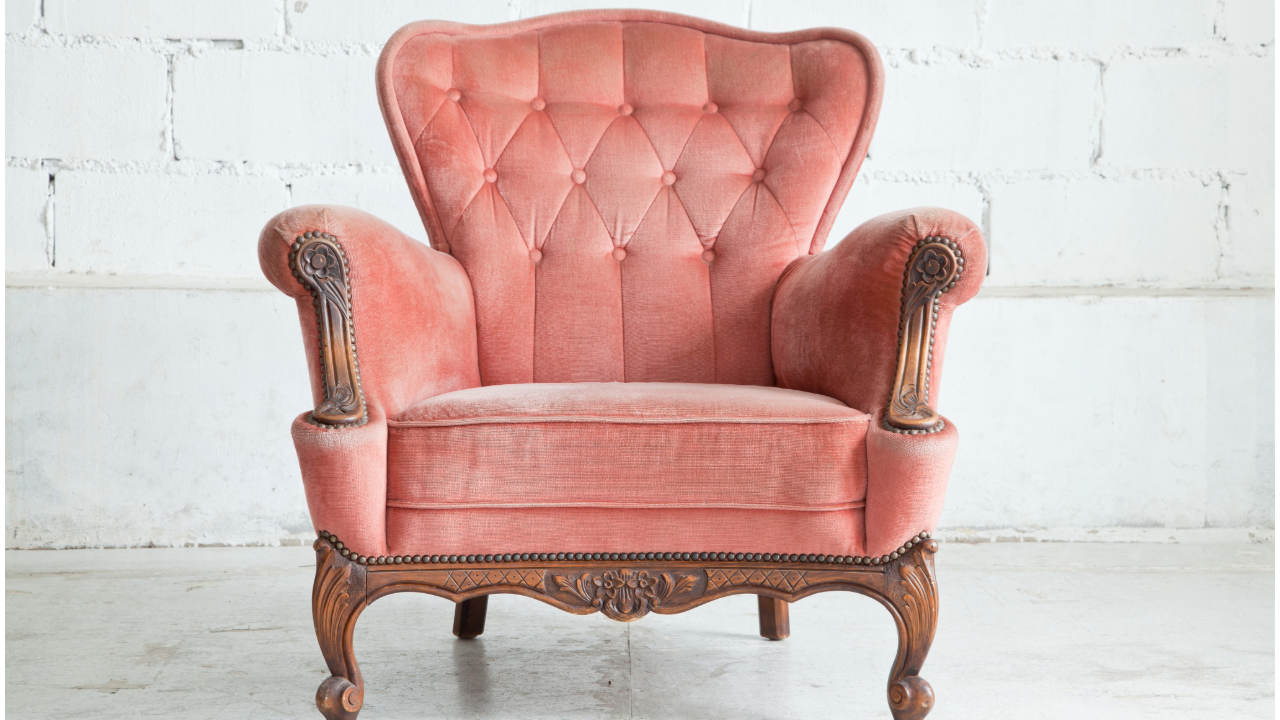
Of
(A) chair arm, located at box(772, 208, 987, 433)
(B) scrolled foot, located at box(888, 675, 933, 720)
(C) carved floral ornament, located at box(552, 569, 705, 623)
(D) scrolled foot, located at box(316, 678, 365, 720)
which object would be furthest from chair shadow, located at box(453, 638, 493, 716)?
(A) chair arm, located at box(772, 208, 987, 433)

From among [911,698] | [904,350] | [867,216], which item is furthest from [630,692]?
[867,216]

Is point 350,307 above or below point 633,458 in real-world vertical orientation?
above

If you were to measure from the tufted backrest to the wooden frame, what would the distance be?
51 cm

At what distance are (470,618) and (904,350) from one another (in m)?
0.90

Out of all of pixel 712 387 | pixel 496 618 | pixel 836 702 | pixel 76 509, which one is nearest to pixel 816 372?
pixel 712 387

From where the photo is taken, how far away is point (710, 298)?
1718mm

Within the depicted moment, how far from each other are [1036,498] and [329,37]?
6.91 ft

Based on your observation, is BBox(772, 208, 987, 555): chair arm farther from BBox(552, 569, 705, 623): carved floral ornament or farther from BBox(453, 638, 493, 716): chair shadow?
BBox(453, 638, 493, 716): chair shadow

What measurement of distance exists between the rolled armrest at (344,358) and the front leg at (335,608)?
0.03 m

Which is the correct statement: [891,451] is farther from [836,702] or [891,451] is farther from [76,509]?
[76,509]

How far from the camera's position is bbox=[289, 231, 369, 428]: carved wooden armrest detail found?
1.17 meters

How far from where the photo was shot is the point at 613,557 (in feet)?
3.97

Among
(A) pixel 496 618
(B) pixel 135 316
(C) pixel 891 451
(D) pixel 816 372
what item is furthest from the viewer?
(B) pixel 135 316

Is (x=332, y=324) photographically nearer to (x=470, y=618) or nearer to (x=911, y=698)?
(x=470, y=618)
